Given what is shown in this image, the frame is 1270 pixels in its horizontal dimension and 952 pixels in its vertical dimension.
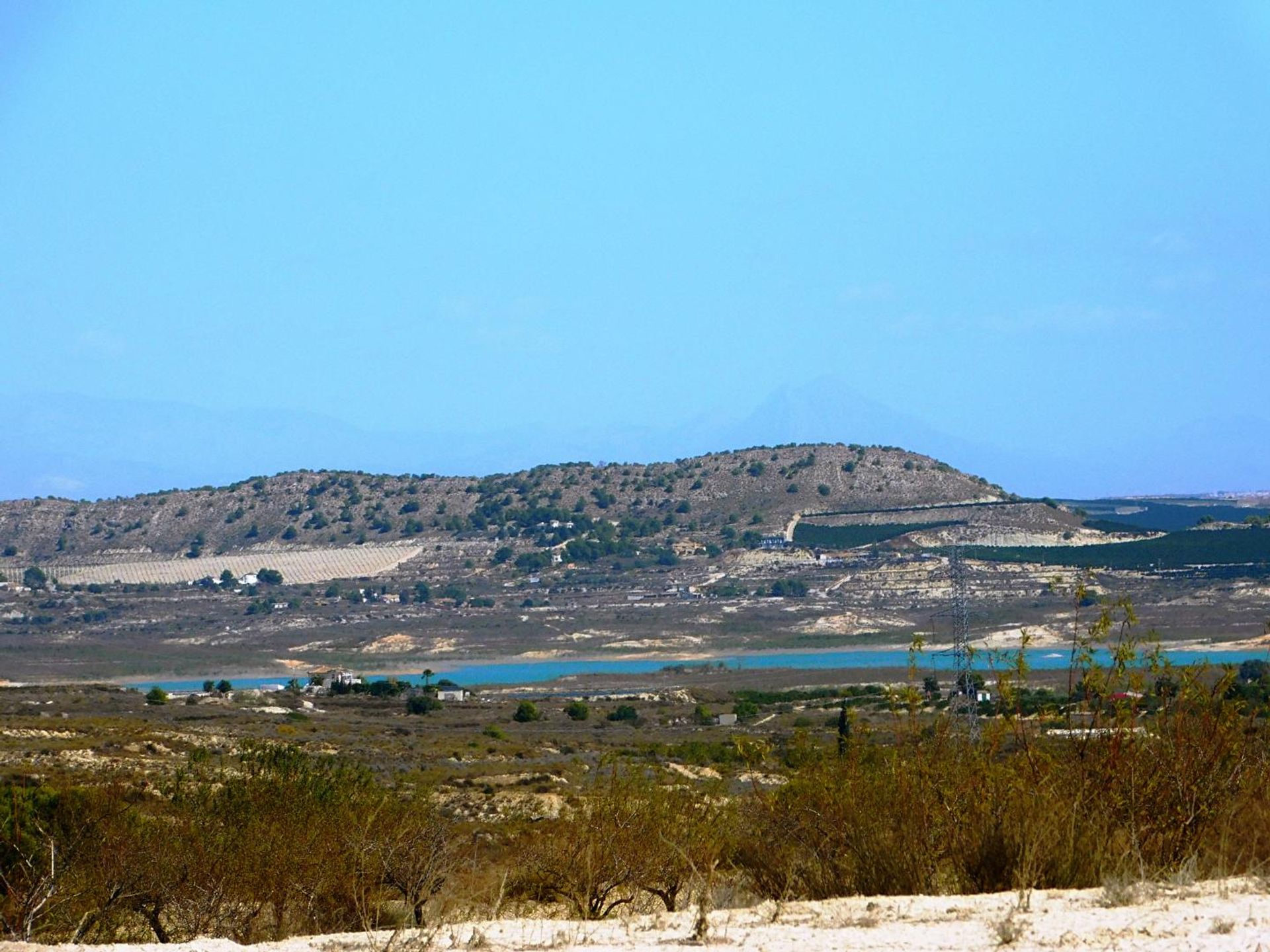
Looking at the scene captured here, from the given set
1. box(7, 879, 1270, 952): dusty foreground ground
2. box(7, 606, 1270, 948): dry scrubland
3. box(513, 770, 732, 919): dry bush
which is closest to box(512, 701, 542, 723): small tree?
box(7, 606, 1270, 948): dry scrubland

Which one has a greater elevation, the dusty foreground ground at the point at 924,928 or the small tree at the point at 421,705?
the dusty foreground ground at the point at 924,928

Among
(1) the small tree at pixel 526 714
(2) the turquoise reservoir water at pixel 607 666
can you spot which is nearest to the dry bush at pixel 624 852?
(1) the small tree at pixel 526 714

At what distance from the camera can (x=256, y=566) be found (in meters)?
131

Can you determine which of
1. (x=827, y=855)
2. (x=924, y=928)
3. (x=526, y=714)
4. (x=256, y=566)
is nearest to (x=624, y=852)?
(x=827, y=855)

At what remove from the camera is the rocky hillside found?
437ft

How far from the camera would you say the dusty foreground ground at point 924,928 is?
834 cm

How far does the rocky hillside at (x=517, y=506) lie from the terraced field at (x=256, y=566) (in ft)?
10.6

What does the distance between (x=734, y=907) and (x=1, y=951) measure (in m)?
4.53

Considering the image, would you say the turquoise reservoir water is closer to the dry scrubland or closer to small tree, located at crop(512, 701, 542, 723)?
small tree, located at crop(512, 701, 542, 723)

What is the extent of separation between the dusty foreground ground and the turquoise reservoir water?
67.0 m

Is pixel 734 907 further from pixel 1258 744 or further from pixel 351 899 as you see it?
pixel 1258 744

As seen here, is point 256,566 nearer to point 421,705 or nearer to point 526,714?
point 421,705

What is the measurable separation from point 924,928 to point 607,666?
7915 cm

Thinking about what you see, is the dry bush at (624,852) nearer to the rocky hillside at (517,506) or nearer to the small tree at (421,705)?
the small tree at (421,705)
